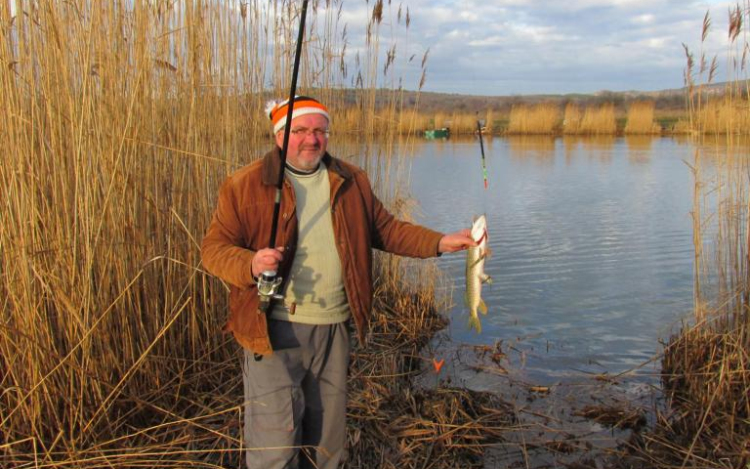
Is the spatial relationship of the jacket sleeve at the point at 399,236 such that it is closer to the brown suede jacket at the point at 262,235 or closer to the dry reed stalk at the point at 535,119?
the brown suede jacket at the point at 262,235

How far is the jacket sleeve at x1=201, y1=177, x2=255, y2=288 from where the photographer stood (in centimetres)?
259

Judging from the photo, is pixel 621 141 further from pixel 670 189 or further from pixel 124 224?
pixel 124 224

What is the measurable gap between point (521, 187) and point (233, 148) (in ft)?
35.9

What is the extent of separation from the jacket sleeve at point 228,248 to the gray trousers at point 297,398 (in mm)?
359

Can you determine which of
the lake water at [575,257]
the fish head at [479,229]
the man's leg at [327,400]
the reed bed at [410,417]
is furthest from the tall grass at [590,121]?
the man's leg at [327,400]

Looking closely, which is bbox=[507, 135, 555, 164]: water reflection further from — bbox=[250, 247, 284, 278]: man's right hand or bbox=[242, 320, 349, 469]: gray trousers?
bbox=[250, 247, 284, 278]: man's right hand

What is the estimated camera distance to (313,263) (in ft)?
9.53

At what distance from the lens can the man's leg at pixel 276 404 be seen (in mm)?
2807

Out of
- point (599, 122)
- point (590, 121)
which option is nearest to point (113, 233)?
point (599, 122)

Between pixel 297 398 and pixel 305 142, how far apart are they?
1.17m

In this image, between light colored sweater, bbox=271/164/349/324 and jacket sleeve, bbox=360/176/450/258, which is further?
jacket sleeve, bbox=360/176/450/258

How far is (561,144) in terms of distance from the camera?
86.9ft

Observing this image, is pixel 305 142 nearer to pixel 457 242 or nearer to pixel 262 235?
pixel 262 235

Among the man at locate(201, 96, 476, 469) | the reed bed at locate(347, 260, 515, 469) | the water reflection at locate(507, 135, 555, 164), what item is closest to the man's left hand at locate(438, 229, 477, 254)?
the man at locate(201, 96, 476, 469)
